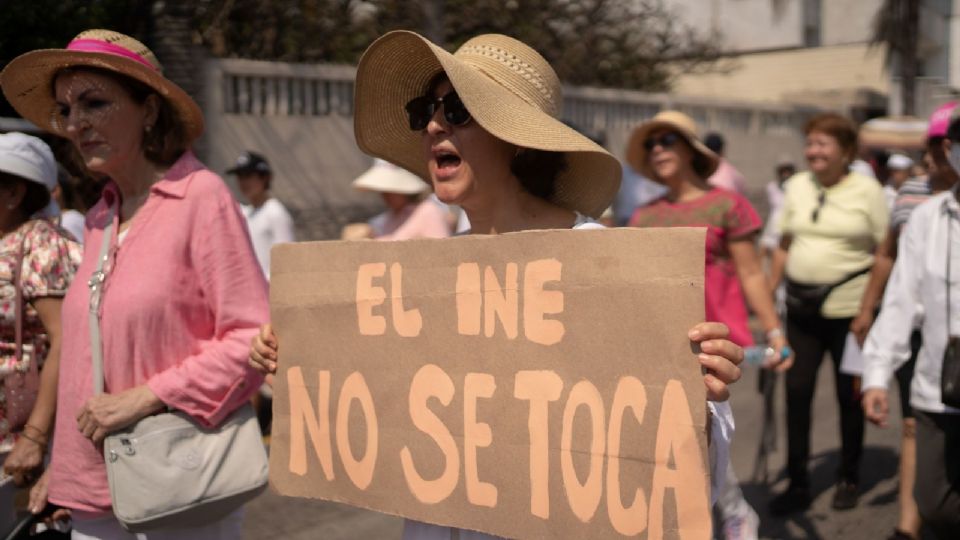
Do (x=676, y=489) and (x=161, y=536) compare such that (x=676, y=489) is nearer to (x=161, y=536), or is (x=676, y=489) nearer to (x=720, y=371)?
(x=720, y=371)

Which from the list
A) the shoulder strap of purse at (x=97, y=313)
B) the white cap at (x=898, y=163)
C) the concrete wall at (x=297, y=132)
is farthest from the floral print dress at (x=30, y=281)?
the white cap at (x=898, y=163)

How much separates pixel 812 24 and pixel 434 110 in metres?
34.9

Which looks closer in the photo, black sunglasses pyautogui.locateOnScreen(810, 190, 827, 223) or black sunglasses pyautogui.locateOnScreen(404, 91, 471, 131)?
black sunglasses pyautogui.locateOnScreen(404, 91, 471, 131)

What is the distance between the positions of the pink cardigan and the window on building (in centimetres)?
3402

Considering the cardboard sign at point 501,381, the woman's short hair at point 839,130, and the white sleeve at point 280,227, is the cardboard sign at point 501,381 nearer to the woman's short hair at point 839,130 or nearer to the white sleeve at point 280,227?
the woman's short hair at point 839,130

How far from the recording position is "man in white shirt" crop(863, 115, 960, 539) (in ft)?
11.5

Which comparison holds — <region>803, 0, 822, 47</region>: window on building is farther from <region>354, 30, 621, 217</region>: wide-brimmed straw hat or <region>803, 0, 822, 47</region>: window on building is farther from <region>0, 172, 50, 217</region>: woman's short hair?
<region>354, 30, 621, 217</region>: wide-brimmed straw hat

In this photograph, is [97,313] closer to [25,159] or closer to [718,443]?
[25,159]

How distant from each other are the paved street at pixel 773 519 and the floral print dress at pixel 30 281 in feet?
8.12

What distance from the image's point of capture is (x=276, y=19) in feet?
43.5

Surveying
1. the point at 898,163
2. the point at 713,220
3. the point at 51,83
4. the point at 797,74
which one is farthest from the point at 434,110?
the point at 797,74

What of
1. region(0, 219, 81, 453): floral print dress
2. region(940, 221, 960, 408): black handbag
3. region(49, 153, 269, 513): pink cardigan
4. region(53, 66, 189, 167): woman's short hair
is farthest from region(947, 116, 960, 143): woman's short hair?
region(0, 219, 81, 453): floral print dress

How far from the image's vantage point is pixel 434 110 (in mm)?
2621

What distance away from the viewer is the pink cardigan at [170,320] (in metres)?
2.88
